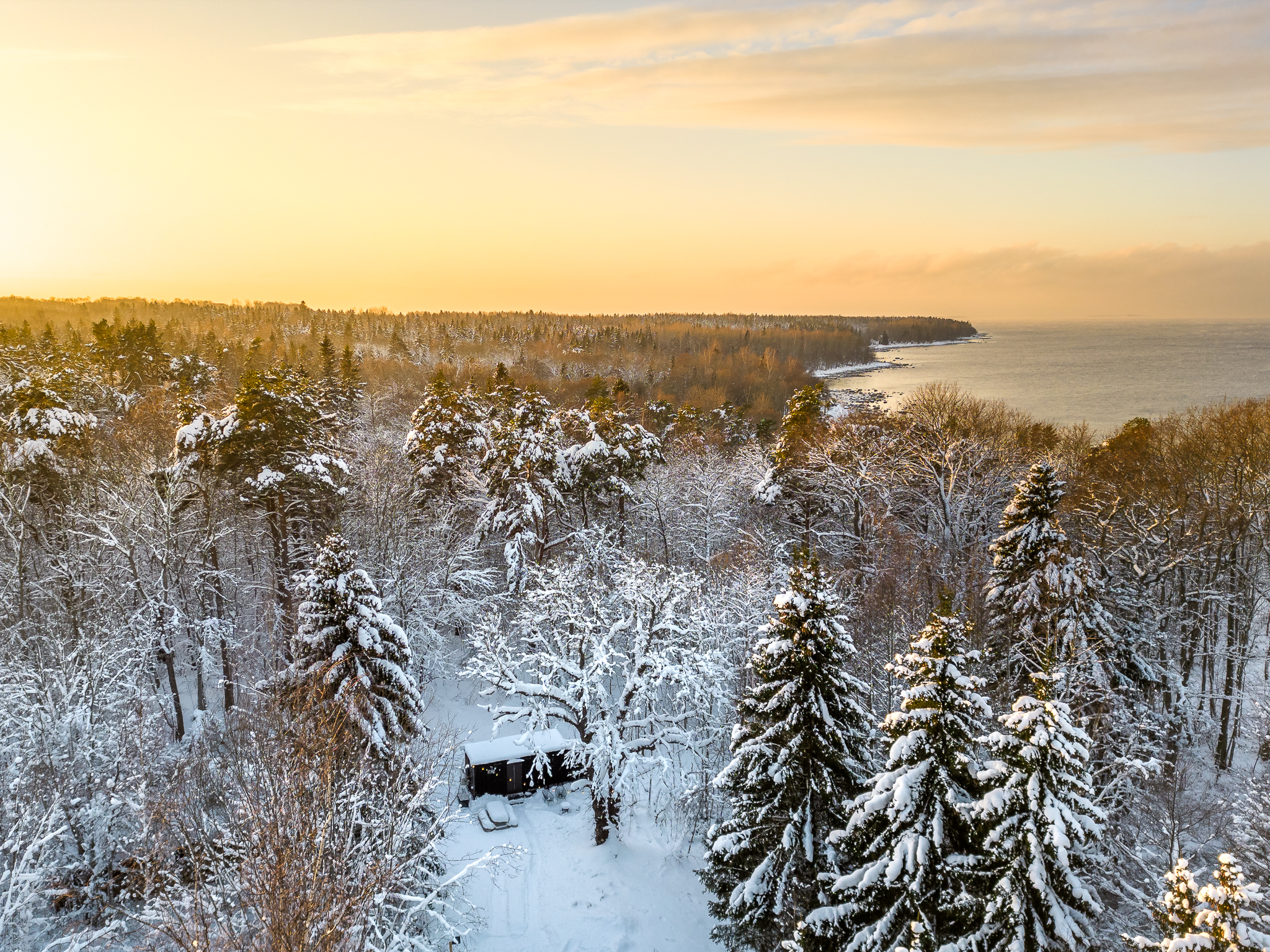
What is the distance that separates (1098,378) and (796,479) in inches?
3360

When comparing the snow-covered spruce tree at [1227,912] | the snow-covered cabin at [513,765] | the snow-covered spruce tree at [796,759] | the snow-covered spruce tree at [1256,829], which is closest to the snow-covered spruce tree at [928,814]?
the snow-covered spruce tree at [796,759]

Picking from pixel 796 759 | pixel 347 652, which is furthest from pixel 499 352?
pixel 796 759

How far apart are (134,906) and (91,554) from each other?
14.6 metres

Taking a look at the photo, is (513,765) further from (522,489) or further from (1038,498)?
(1038,498)

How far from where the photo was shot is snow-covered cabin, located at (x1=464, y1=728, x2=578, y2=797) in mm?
21438

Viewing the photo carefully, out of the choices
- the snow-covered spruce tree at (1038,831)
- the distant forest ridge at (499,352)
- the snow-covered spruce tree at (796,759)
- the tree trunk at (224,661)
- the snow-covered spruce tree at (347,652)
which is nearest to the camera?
the snow-covered spruce tree at (1038,831)

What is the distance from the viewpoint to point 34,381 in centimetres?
2612

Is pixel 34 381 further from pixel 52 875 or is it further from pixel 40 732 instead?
pixel 52 875

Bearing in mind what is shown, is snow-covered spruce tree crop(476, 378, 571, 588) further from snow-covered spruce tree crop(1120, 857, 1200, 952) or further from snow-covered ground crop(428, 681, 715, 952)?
snow-covered spruce tree crop(1120, 857, 1200, 952)

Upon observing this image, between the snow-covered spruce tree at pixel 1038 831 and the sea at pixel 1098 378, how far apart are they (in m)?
48.1

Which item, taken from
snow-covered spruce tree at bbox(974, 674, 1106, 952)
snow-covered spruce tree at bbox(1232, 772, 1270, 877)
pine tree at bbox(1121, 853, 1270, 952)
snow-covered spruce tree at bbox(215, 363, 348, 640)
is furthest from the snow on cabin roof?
pine tree at bbox(1121, 853, 1270, 952)

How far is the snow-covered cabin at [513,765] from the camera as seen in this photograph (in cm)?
2144

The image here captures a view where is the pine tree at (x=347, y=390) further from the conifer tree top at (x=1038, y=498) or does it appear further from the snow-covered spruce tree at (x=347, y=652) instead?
the conifer tree top at (x=1038, y=498)

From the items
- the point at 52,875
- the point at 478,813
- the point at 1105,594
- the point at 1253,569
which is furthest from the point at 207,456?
the point at 1253,569
